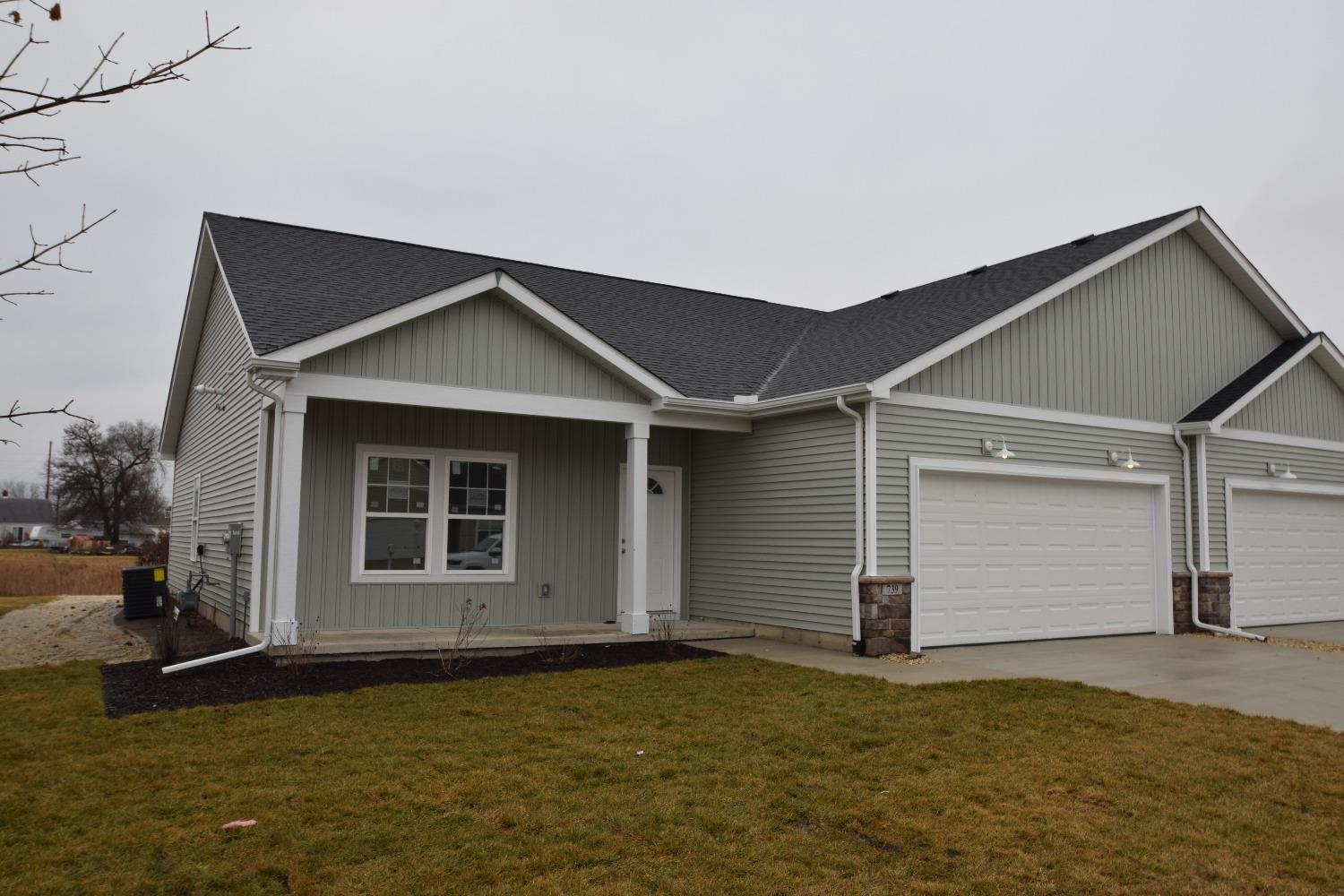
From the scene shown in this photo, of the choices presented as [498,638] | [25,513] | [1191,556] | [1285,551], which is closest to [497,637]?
[498,638]

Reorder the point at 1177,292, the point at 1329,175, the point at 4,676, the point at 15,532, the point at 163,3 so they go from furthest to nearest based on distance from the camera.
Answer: the point at 15,532 < the point at 1329,175 < the point at 1177,292 < the point at 4,676 < the point at 163,3

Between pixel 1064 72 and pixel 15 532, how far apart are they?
76868 millimetres

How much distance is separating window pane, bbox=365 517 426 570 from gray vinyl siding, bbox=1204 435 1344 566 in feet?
35.0

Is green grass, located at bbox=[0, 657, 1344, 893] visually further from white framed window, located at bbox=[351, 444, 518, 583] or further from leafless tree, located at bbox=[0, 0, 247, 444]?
white framed window, located at bbox=[351, 444, 518, 583]

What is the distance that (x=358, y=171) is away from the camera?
58.6 feet

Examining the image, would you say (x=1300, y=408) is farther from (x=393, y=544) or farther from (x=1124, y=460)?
(x=393, y=544)

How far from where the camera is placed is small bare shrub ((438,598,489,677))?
8977 millimetres

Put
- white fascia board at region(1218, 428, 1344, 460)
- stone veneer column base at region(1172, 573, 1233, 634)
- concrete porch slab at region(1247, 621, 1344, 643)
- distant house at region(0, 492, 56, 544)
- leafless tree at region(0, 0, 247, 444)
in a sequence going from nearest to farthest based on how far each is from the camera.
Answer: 1. leafless tree at region(0, 0, 247, 444)
2. concrete porch slab at region(1247, 621, 1344, 643)
3. stone veneer column base at region(1172, 573, 1233, 634)
4. white fascia board at region(1218, 428, 1344, 460)
5. distant house at region(0, 492, 56, 544)

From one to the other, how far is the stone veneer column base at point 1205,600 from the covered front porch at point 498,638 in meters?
6.00

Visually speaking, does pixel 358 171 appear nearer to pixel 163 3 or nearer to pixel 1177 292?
pixel 1177 292

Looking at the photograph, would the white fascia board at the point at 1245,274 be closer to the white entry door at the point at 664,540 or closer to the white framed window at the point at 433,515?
the white entry door at the point at 664,540

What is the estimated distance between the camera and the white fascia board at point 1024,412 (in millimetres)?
10844

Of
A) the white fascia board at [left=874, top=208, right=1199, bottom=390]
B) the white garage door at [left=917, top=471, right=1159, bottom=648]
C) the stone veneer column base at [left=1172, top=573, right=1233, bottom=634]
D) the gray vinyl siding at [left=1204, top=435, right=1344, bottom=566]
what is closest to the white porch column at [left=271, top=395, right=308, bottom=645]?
the white fascia board at [left=874, top=208, right=1199, bottom=390]

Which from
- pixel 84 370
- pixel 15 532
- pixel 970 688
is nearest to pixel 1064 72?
pixel 970 688
